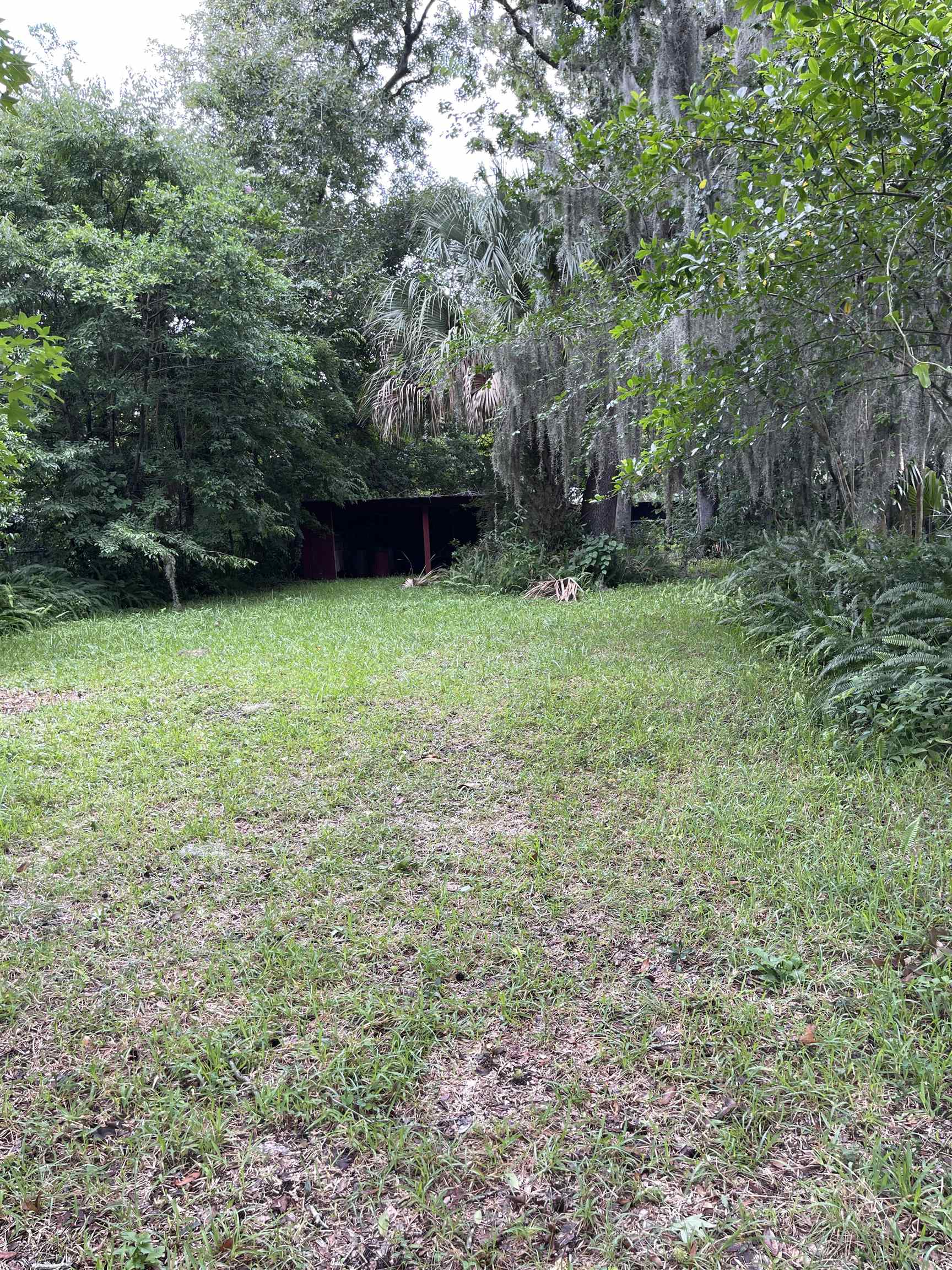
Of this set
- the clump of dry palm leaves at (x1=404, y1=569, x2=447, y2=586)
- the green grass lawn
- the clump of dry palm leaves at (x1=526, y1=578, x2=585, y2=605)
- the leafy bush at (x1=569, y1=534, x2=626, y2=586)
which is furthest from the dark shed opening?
the green grass lawn

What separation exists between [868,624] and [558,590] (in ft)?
17.0

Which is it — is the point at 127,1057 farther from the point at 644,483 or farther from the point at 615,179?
the point at 615,179

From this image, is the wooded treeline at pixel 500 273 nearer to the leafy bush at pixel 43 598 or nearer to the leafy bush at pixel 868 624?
the leafy bush at pixel 43 598

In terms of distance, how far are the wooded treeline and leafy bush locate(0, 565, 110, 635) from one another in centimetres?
50

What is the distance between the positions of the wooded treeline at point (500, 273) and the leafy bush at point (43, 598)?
50 cm

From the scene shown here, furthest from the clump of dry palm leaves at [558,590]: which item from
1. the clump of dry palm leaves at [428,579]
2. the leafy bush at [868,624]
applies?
the leafy bush at [868,624]

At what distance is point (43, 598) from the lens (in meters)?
8.40

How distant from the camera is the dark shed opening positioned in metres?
14.7

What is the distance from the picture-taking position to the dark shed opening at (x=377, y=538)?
48.1 ft

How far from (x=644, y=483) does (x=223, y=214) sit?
6636 millimetres

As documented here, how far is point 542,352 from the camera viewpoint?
837 cm

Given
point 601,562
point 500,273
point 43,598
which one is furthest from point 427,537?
point 43,598

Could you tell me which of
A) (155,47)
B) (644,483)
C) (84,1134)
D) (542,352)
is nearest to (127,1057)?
(84,1134)

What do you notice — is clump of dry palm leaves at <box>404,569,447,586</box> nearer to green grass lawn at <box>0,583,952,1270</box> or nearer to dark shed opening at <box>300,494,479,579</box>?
dark shed opening at <box>300,494,479,579</box>
